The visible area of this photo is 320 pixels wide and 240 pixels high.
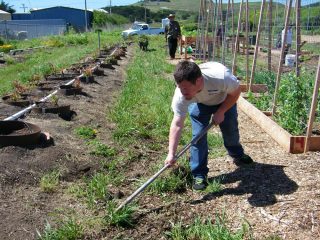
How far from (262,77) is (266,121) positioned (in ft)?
8.93

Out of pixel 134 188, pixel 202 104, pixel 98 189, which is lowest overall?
pixel 134 188

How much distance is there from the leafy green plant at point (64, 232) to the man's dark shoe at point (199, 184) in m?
1.23

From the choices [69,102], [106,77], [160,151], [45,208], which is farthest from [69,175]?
[106,77]

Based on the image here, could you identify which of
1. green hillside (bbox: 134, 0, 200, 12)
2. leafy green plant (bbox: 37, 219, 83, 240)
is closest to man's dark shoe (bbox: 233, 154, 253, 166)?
leafy green plant (bbox: 37, 219, 83, 240)

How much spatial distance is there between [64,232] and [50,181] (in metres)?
1.19

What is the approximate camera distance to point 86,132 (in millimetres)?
6332

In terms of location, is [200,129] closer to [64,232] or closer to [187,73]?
[187,73]

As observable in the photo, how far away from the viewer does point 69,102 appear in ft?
27.1

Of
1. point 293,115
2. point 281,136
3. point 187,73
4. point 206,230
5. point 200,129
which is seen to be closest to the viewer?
point 206,230

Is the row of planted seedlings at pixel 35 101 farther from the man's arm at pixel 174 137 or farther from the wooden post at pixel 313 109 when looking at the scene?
the wooden post at pixel 313 109

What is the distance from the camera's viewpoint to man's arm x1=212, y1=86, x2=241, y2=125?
14.0ft

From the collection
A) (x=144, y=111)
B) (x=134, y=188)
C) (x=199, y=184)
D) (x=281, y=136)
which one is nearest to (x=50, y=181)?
(x=134, y=188)

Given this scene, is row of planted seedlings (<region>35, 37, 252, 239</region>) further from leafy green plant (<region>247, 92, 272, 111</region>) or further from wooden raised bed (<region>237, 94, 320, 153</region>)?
leafy green plant (<region>247, 92, 272, 111</region>)

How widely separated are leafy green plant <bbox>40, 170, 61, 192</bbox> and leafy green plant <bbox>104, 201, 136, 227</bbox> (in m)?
0.89
